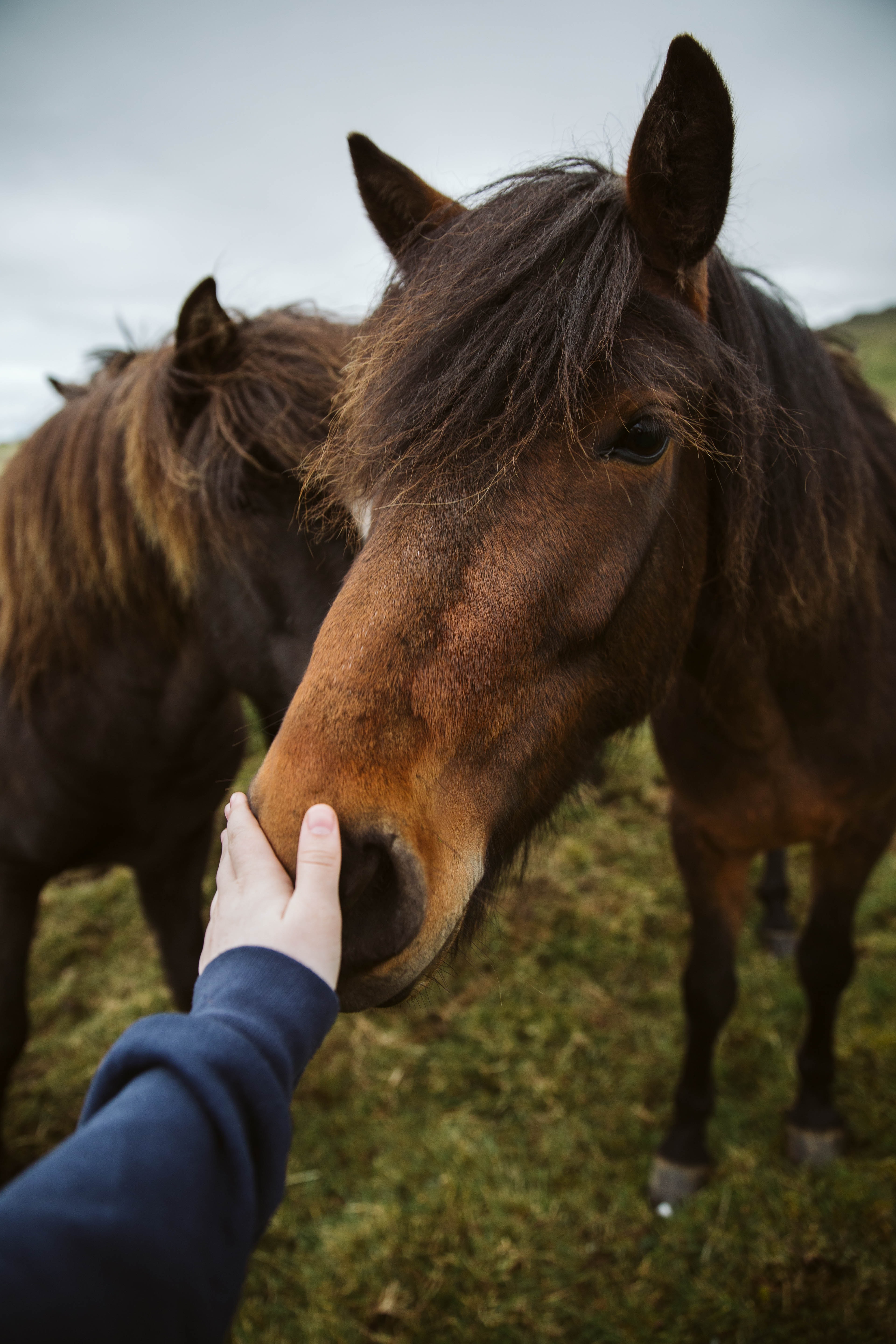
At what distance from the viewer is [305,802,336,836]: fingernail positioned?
1006 millimetres

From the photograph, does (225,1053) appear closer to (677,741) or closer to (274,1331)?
(677,741)

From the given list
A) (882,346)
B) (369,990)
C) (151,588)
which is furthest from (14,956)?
(882,346)

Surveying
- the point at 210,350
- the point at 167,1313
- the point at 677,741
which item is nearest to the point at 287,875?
the point at 167,1313

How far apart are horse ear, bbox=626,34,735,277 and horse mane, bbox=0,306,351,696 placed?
916 mm

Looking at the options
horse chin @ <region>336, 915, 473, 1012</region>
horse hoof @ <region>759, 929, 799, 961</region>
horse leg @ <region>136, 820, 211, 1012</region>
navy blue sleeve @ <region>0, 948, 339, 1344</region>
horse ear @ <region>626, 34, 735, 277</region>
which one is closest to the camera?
navy blue sleeve @ <region>0, 948, 339, 1344</region>

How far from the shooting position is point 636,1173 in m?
2.75

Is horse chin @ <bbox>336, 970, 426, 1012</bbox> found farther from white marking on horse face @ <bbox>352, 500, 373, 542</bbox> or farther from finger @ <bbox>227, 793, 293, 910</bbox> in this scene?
white marking on horse face @ <bbox>352, 500, 373, 542</bbox>

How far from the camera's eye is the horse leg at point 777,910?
146 inches

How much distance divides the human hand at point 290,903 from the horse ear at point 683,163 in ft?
4.22

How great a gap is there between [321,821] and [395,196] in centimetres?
169

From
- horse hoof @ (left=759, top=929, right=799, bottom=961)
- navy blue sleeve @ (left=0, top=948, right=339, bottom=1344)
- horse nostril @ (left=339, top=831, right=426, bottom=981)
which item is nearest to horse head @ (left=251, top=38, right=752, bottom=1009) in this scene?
horse nostril @ (left=339, top=831, right=426, bottom=981)

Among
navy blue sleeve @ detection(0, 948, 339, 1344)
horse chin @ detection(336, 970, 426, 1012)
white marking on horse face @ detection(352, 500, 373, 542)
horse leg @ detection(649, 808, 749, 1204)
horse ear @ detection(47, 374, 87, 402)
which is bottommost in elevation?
horse leg @ detection(649, 808, 749, 1204)

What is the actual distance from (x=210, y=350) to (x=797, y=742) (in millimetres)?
2177

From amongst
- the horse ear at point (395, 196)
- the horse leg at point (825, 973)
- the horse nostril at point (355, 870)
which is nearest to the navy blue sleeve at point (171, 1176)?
the horse nostril at point (355, 870)
